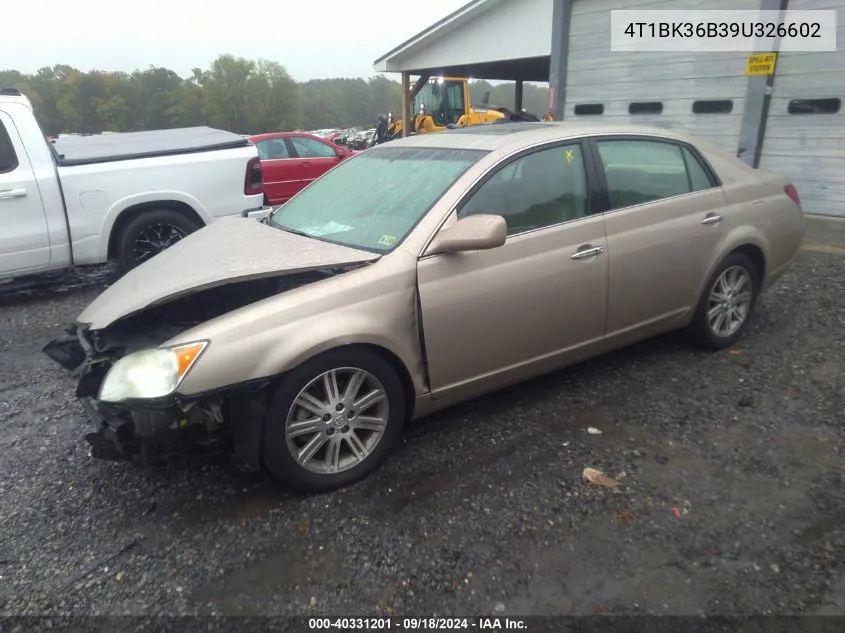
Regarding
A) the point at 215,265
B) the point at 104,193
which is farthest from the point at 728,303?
the point at 104,193

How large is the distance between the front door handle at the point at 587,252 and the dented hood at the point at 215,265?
3.85 feet

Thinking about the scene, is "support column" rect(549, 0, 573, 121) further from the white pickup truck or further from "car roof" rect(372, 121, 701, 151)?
"car roof" rect(372, 121, 701, 151)

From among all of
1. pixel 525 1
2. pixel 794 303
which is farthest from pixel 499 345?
pixel 525 1

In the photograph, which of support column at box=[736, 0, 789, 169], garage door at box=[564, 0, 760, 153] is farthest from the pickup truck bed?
support column at box=[736, 0, 789, 169]

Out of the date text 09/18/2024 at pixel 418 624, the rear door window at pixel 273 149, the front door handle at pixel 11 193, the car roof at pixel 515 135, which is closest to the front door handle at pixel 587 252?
the car roof at pixel 515 135

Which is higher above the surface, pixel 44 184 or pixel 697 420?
pixel 44 184

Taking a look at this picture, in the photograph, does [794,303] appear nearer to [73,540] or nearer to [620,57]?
[73,540]

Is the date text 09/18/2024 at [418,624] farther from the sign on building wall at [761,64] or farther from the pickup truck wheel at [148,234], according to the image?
the sign on building wall at [761,64]

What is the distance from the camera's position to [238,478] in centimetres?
298

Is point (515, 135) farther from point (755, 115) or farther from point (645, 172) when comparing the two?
point (755, 115)

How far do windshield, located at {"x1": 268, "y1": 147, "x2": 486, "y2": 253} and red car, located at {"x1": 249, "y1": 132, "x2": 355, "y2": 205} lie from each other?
7.20 m

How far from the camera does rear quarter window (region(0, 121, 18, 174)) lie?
221 inches

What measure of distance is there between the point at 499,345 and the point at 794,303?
3.53 m

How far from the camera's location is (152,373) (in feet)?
8.17
